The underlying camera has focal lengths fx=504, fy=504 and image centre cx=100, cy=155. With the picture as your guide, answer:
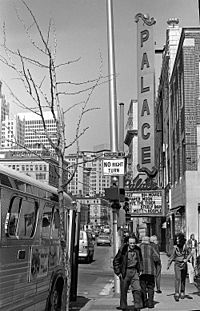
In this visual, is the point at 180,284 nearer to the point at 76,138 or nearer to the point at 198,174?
the point at 76,138

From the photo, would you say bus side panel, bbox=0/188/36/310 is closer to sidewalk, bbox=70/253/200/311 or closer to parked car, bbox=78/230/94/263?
sidewalk, bbox=70/253/200/311

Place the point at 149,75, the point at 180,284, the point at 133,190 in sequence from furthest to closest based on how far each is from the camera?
the point at 133,190 < the point at 149,75 < the point at 180,284

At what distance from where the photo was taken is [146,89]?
31203 millimetres

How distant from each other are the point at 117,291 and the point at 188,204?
15.1m

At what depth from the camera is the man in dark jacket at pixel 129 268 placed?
1005 centimetres

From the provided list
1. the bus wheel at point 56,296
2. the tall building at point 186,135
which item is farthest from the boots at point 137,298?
the tall building at point 186,135

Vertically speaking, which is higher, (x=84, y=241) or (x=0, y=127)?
(x=0, y=127)

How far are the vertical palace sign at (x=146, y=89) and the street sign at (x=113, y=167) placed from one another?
17870 mm

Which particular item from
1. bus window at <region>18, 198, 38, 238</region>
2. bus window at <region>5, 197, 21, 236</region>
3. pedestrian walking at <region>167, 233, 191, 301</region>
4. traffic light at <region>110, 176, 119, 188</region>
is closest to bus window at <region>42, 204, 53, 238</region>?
bus window at <region>18, 198, 38, 238</region>

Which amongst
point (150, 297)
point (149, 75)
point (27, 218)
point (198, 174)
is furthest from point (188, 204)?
point (27, 218)

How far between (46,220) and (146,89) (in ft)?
77.9

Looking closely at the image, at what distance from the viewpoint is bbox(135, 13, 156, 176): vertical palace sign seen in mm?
30547

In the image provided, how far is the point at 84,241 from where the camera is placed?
95.6 ft

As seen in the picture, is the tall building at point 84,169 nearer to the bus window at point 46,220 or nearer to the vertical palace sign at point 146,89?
the bus window at point 46,220
